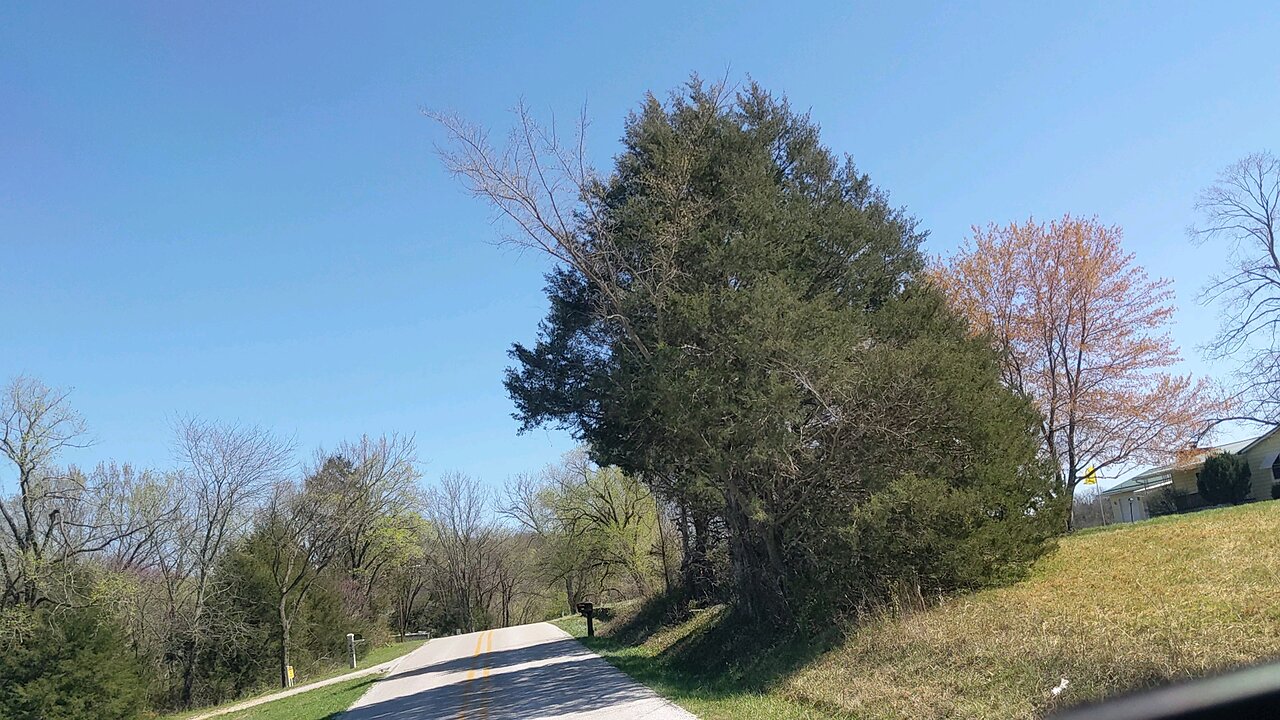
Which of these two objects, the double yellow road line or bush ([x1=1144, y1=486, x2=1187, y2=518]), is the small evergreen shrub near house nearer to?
bush ([x1=1144, y1=486, x2=1187, y2=518])

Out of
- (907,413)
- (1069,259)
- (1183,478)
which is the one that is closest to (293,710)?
(907,413)

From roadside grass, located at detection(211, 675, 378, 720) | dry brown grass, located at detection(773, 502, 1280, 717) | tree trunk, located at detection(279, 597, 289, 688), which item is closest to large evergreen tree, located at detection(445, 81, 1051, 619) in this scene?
dry brown grass, located at detection(773, 502, 1280, 717)

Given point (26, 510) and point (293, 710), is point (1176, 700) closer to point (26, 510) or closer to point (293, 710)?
point (293, 710)

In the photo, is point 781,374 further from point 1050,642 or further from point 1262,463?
point 1262,463

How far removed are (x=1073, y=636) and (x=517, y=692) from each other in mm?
10876

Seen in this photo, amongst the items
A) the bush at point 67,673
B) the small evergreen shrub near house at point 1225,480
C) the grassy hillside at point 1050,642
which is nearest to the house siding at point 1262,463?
the small evergreen shrub near house at point 1225,480

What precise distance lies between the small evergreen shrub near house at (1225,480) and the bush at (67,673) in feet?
148

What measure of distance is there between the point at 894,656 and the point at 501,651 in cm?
2128

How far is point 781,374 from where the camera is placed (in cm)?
1357

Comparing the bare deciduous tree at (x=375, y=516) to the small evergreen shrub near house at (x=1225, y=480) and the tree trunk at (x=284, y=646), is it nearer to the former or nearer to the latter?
the tree trunk at (x=284, y=646)

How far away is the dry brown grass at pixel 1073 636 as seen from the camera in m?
7.56

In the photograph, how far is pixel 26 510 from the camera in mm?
29906

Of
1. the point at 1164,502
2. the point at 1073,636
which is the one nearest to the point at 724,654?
the point at 1073,636


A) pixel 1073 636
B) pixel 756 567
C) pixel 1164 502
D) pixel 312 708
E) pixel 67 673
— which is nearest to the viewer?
pixel 1073 636
